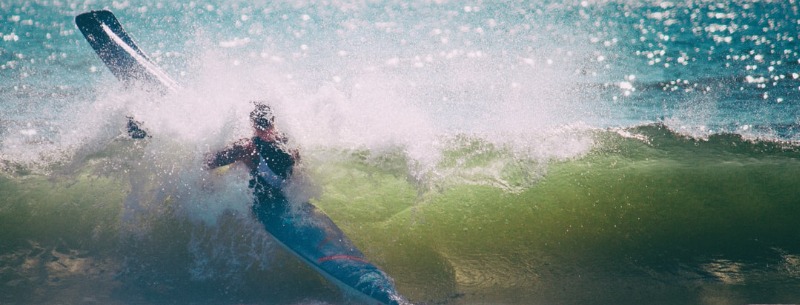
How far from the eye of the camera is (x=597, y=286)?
160 inches

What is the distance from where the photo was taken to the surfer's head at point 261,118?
14.7ft

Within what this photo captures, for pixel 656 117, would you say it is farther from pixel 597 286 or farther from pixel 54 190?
pixel 54 190

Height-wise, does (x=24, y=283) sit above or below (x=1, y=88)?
below

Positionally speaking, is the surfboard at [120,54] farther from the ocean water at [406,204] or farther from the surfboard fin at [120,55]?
the ocean water at [406,204]

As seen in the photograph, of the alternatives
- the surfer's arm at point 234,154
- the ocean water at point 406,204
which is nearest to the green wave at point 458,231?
the ocean water at point 406,204

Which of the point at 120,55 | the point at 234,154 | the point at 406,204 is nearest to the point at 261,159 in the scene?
the point at 234,154

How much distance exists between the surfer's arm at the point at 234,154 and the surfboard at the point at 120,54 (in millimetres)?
1429

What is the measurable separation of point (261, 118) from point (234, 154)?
0.43 m

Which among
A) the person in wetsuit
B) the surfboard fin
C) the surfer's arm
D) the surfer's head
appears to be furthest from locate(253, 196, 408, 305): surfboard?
the surfboard fin

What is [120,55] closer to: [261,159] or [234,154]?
[234,154]

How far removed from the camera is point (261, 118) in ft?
14.7

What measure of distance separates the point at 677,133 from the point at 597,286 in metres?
2.82

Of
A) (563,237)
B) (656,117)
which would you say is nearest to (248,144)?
(563,237)

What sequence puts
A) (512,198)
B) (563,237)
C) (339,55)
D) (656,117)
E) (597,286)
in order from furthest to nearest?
(339,55), (656,117), (512,198), (563,237), (597,286)
